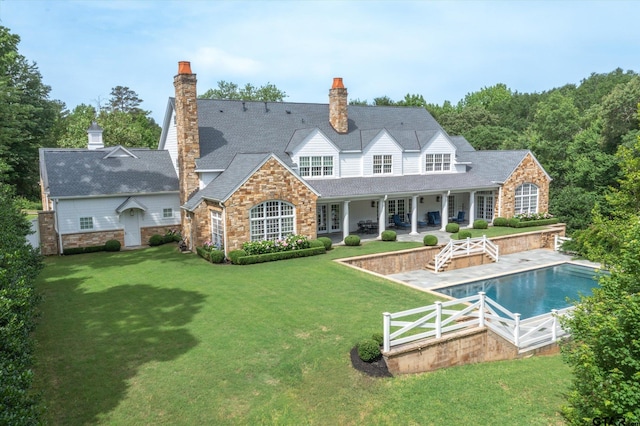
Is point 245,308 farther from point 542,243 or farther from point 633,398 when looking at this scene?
point 542,243

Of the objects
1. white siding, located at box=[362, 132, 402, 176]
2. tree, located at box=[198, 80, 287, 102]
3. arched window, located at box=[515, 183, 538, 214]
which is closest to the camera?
white siding, located at box=[362, 132, 402, 176]

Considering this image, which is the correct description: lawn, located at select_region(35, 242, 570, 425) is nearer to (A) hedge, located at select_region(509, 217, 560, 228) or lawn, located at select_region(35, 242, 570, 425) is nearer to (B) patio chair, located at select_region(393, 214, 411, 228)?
(B) patio chair, located at select_region(393, 214, 411, 228)

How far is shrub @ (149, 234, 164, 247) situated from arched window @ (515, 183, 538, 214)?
1042 inches

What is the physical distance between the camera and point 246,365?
12.1 m

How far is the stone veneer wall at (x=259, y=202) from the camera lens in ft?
78.7

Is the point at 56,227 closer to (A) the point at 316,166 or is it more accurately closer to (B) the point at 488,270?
(A) the point at 316,166

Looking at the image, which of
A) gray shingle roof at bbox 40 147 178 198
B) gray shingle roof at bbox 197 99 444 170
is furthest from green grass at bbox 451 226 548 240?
gray shingle roof at bbox 40 147 178 198

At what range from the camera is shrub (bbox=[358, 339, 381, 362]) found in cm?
1203

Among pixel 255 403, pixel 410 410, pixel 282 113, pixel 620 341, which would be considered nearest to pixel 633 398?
pixel 620 341

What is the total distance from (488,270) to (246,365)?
17.6m

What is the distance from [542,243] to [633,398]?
2773 centimetres

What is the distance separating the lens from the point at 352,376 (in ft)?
38.2

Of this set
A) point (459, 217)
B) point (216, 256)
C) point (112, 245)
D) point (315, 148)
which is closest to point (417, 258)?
point (315, 148)

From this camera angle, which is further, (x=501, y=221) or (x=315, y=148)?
(x=501, y=221)
